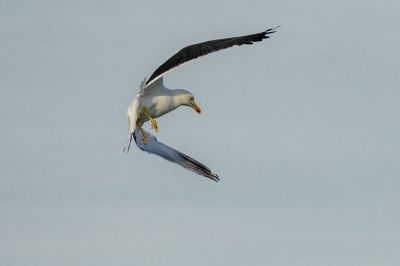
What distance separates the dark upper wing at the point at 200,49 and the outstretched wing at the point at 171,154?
197cm

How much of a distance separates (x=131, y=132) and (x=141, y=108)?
1.71 m

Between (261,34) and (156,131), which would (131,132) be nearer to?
(156,131)

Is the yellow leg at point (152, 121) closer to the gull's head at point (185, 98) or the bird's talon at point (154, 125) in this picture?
the bird's talon at point (154, 125)

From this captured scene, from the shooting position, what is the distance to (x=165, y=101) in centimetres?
5281

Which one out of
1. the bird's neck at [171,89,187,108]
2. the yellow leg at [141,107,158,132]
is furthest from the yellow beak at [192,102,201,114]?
the yellow leg at [141,107,158,132]

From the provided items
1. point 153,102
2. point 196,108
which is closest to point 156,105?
point 153,102

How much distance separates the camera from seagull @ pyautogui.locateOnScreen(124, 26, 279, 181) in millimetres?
51344

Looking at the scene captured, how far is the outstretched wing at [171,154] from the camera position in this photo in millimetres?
52312

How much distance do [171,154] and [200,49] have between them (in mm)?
2849

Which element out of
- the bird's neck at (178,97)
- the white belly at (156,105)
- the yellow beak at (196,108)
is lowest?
the white belly at (156,105)

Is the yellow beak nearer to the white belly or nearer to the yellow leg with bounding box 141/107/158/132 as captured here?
the white belly

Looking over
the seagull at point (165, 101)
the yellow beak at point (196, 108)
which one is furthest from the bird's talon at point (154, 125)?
the yellow beak at point (196, 108)

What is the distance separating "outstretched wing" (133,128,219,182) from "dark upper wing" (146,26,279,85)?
197 centimetres

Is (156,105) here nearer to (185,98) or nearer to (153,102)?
(153,102)
